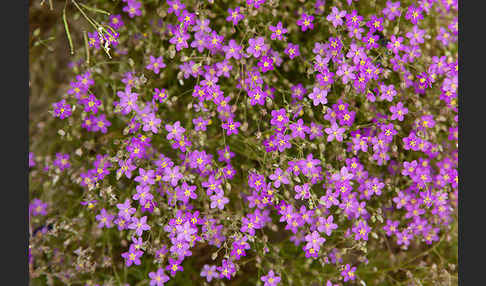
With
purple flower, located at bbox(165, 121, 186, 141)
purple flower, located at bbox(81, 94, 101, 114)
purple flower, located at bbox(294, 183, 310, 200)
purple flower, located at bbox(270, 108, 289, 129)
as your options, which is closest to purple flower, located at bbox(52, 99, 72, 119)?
purple flower, located at bbox(81, 94, 101, 114)

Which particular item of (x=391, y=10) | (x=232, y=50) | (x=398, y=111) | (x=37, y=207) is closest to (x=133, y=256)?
(x=37, y=207)

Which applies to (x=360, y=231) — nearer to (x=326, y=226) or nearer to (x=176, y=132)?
(x=326, y=226)

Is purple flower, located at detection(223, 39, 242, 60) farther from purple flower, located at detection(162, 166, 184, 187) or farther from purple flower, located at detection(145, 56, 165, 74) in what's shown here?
purple flower, located at detection(162, 166, 184, 187)

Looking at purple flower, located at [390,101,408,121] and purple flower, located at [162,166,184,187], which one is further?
purple flower, located at [390,101,408,121]

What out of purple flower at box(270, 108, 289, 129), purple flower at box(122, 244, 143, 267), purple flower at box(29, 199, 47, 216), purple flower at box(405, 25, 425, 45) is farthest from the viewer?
purple flower at box(29, 199, 47, 216)

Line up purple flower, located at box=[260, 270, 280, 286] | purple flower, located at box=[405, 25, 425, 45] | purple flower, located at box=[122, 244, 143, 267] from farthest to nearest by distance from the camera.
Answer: purple flower, located at box=[405, 25, 425, 45] → purple flower, located at box=[260, 270, 280, 286] → purple flower, located at box=[122, 244, 143, 267]

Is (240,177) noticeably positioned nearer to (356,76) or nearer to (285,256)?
(285,256)

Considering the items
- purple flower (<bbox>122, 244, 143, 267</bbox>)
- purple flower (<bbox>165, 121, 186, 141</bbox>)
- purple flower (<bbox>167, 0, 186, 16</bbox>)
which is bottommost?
purple flower (<bbox>122, 244, 143, 267</bbox>)

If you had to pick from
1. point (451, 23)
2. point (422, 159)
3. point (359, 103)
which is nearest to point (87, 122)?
point (359, 103)

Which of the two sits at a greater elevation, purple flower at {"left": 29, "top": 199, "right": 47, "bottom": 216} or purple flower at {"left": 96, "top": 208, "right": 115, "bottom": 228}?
purple flower at {"left": 29, "top": 199, "right": 47, "bottom": 216}

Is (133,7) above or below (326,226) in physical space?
above
